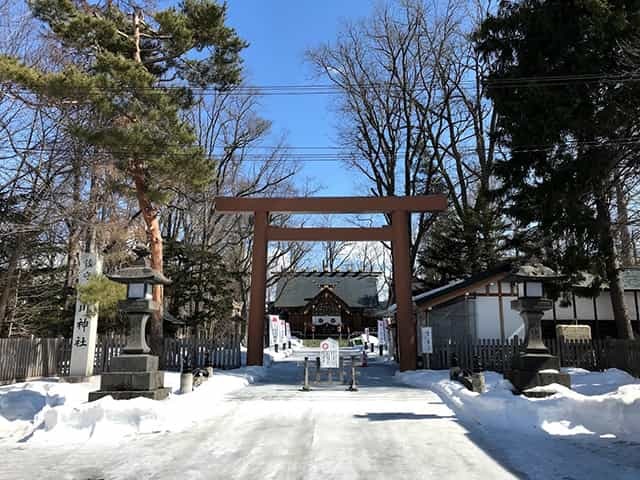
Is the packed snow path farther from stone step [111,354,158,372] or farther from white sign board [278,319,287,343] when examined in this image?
white sign board [278,319,287,343]

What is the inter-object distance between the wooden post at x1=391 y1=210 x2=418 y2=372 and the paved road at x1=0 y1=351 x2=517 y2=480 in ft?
27.5

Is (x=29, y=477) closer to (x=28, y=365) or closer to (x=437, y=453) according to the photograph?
(x=437, y=453)

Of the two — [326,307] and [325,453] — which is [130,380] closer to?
[325,453]

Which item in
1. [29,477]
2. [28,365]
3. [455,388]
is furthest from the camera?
[28,365]

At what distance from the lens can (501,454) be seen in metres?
7.05

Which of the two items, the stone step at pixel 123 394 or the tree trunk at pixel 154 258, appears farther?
the tree trunk at pixel 154 258

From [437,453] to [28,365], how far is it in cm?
1360

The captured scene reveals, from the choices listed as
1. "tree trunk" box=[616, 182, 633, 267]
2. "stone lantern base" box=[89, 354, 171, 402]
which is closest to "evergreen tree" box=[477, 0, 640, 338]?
"tree trunk" box=[616, 182, 633, 267]

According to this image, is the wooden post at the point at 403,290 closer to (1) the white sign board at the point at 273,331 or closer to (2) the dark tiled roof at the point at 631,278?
(2) the dark tiled roof at the point at 631,278

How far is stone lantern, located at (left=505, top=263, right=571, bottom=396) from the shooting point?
10367 mm

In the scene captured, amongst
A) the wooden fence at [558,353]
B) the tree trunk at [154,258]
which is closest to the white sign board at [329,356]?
the wooden fence at [558,353]

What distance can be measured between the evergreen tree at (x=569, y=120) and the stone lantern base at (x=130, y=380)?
467 inches

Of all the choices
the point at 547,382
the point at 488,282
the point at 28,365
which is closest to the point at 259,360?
the point at 28,365

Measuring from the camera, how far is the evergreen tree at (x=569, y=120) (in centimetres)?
1391
